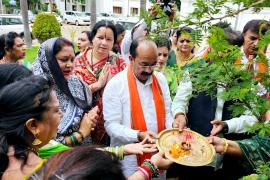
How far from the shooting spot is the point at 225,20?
1259 mm

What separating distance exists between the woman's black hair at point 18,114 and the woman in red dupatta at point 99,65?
4.93ft

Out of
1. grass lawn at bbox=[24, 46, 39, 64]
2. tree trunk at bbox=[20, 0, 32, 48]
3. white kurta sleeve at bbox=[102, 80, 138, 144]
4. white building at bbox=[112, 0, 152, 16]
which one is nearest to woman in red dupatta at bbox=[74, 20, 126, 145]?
white kurta sleeve at bbox=[102, 80, 138, 144]

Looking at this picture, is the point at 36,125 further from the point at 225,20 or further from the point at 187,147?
the point at 187,147

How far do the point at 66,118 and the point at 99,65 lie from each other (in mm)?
1029

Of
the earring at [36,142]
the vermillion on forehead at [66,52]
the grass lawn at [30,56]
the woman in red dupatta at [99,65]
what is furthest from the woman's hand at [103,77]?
the grass lawn at [30,56]

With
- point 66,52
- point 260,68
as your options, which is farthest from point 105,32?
point 260,68

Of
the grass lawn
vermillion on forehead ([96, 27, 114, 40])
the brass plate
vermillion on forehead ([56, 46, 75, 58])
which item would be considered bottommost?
the grass lawn

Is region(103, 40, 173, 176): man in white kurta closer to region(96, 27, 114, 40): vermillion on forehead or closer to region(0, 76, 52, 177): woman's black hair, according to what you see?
region(96, 27, 114, 40): vermillion on forehead

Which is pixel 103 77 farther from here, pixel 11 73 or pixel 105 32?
pixel 11 73

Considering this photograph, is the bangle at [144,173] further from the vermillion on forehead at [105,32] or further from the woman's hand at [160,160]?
the vermillion on forehead at [105,32]

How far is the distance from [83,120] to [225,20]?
62.7 inches

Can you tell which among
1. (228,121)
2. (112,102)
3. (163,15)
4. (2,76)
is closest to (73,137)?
(112,102)

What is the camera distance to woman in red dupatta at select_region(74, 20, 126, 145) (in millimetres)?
3079

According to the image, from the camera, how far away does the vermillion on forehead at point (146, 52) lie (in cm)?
252
